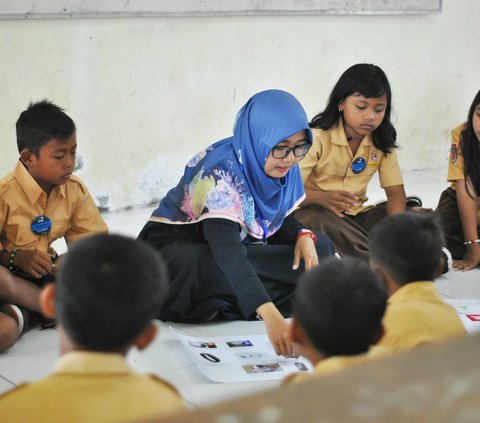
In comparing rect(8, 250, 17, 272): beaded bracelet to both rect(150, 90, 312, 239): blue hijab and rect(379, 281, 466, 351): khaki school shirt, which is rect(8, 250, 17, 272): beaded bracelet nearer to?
rect(150, 90, 312, 239): blue hijab

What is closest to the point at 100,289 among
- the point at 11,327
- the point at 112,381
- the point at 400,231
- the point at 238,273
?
the point at 112,381

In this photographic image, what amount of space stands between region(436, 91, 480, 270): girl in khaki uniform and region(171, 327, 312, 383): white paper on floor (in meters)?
1.24

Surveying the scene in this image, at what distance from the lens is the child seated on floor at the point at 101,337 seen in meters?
1.01

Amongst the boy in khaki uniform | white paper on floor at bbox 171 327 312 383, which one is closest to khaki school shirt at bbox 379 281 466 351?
white paper on floor at bbox 171 327 312 383

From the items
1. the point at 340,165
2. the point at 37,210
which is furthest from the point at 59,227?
the point at 340,165

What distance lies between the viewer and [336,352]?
4.50ft

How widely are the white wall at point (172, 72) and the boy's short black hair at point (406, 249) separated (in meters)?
2.31

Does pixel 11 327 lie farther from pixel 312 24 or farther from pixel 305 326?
pixel 312 24

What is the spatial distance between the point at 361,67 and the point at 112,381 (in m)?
2.25

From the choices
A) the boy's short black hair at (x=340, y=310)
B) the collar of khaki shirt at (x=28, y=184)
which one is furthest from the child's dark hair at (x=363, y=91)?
the boy's short black hair at (x=340, y=310)

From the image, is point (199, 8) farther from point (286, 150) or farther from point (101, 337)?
point (101, 337)

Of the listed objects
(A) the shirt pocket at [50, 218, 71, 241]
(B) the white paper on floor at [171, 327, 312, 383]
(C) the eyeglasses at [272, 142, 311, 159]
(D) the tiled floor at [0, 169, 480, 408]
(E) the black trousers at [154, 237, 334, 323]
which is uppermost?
(C) the eyeglasses at [272, 142, 311, 159]

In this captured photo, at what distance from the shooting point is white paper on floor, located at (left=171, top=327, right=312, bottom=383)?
87.3 inches

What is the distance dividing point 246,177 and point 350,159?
2.40 ft
